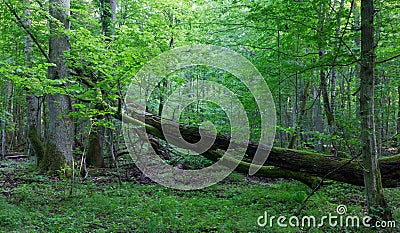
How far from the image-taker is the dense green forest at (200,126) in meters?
4.96

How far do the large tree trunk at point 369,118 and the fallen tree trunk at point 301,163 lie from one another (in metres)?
0.27

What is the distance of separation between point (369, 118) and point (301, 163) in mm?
2558

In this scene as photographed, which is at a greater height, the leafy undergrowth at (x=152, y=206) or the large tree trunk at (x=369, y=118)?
the large tree trunk at (x=369, y=118)

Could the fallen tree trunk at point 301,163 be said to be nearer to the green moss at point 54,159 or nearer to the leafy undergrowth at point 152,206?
the leafy undergrowth at point 152,206

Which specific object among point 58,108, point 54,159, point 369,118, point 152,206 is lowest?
point 152,206

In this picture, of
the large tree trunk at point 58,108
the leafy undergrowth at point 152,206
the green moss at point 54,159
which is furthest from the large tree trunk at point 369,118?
the green moss at point 54,159

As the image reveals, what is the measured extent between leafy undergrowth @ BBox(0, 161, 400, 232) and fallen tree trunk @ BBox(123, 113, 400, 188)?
513 millimetres

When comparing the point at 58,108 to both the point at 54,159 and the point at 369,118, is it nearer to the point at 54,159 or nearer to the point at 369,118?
the point at 54,159

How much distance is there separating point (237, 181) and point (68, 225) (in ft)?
19.3

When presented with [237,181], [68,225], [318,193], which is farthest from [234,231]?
[237,181]

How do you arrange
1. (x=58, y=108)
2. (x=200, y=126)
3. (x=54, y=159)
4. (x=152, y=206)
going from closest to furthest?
(x=152, y=206)
(x=54, y=159)
(x=58, y=108)
(x=200, y=126)

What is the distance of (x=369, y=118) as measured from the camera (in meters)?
4.50

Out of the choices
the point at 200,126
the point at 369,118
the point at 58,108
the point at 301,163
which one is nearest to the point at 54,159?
the point at 58,108

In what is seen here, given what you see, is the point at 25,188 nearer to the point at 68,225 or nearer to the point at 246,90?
the point at 68,225
